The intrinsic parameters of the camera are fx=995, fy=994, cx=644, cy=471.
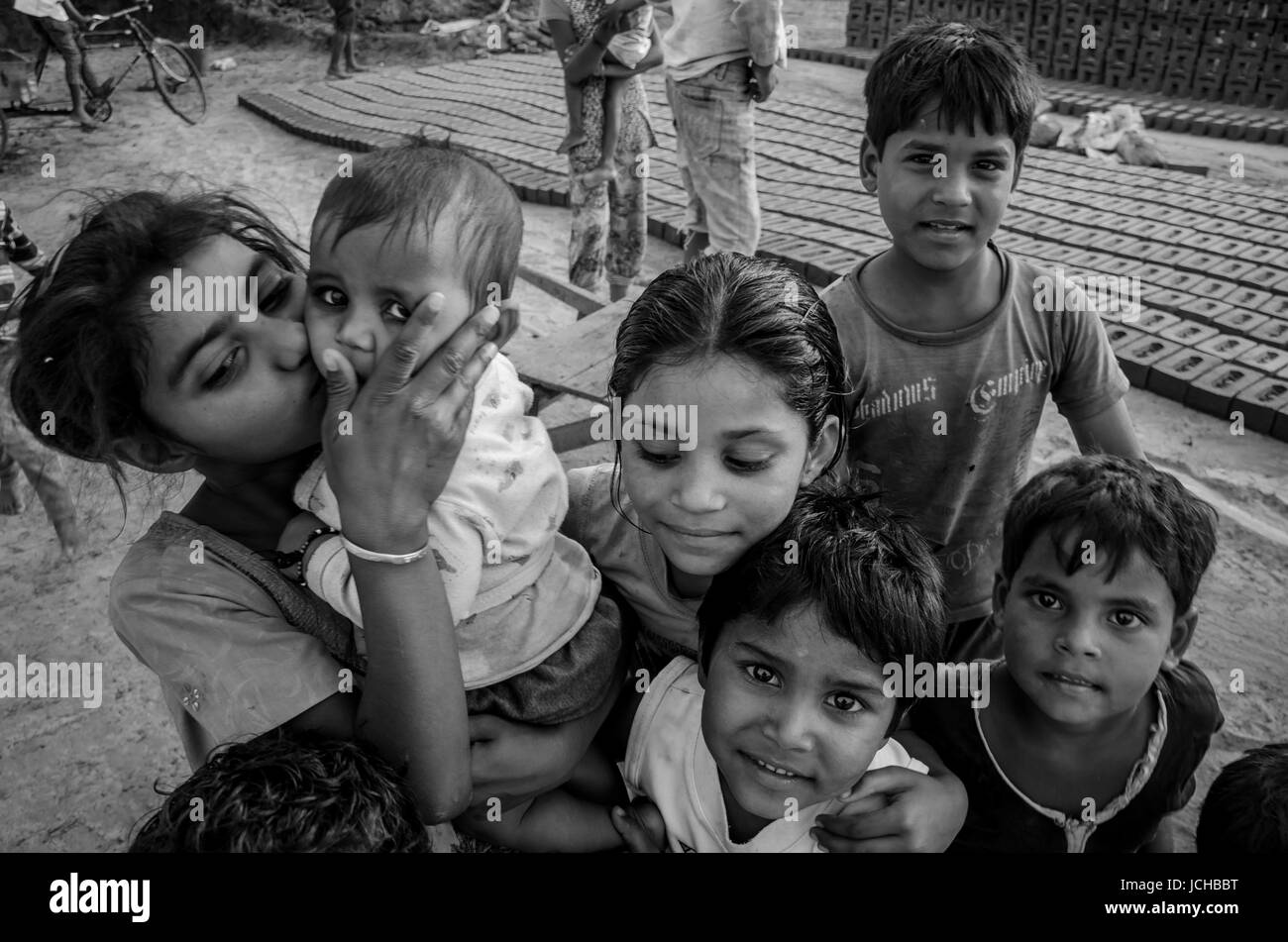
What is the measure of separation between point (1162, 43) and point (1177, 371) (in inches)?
216

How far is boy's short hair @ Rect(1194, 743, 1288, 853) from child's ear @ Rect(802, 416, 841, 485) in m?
0.84

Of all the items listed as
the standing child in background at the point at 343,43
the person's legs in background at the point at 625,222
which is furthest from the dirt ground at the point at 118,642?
the standing child in background at the point at 343,43

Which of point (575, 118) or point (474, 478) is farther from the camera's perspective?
point (575, 118)

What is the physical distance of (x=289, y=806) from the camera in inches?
45.6

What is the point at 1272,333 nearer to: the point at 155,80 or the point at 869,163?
the point at 869,163

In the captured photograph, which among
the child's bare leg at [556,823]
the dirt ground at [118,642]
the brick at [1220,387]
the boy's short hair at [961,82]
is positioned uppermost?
the boy's short hair at [961,82]

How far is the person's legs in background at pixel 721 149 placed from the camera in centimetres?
442

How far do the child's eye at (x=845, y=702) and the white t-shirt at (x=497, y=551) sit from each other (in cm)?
39

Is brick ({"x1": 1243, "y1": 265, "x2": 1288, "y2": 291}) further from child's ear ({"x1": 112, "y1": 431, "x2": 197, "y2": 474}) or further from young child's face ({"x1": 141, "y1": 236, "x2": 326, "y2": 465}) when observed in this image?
child's ear ({"x1": 112, "y1": 431, "x2": 197, "y2": 474})

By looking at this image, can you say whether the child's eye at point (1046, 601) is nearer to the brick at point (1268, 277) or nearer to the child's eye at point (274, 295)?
the child's eye at point (274, 295)

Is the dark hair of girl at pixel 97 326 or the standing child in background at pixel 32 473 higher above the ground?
the dark hair of girl at pixel 97 326

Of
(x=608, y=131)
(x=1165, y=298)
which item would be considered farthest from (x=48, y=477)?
(x=1165, y=298)

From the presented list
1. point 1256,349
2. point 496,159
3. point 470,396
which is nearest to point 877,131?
point 470,396

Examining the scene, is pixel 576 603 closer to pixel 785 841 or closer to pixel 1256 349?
pixel 785 841
